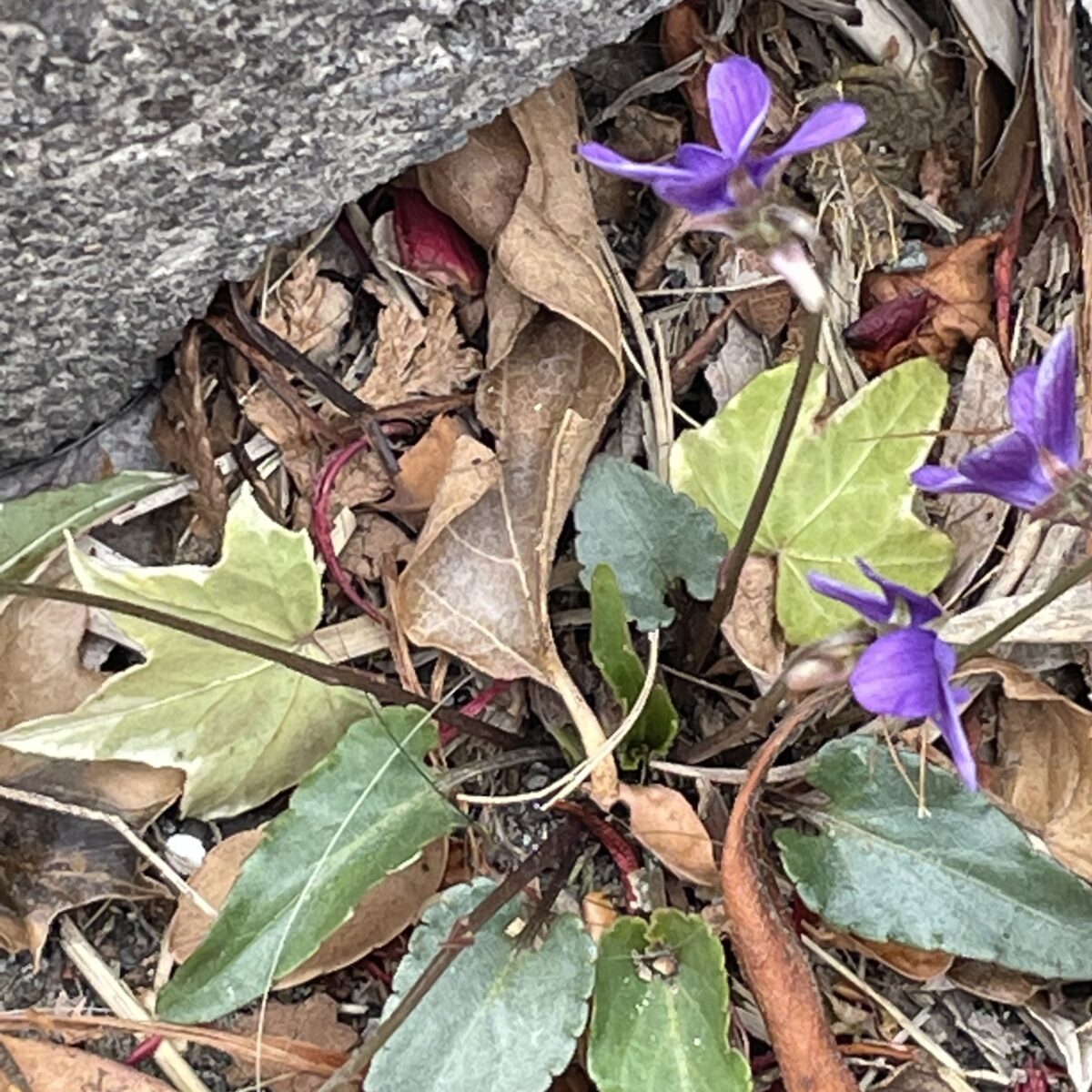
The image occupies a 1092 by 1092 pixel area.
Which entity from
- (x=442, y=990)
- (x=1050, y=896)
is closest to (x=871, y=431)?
(x=1050, y=896)

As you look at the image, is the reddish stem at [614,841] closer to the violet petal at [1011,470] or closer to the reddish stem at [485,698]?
the reddish stem at [485,698]

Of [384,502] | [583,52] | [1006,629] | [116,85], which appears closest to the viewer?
[1006,629]

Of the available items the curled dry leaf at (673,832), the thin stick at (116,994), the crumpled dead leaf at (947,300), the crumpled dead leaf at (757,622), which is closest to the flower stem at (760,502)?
the crumpled dead leaf at (757,622)

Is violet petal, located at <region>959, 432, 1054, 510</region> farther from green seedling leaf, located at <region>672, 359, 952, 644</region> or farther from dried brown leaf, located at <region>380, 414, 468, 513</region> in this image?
dried brown leaf, located at <region>380, 414, 468, 513</region>

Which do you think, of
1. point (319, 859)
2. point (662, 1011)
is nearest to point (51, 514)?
point (319, 859)

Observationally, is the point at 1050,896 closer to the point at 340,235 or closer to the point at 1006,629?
the point at 1006,629

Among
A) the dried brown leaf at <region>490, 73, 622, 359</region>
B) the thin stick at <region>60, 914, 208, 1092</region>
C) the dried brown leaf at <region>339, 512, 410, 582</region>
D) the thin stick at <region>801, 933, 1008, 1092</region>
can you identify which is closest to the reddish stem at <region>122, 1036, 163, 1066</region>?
the thin stick at <region>60, 914, 208, 1092</region>
